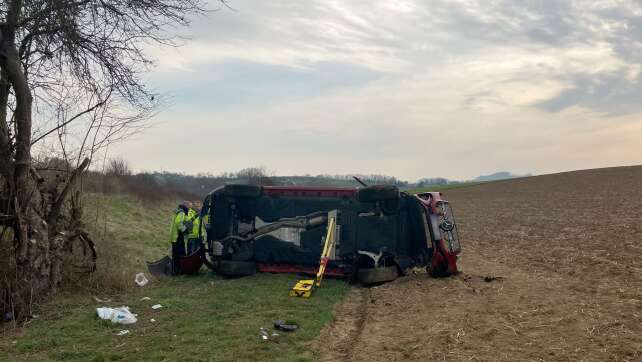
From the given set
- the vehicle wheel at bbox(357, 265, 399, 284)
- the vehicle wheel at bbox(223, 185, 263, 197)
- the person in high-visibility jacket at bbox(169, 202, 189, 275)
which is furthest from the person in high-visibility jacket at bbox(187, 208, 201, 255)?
the vehicle wheel at bbox(357, 265, 399, 284)

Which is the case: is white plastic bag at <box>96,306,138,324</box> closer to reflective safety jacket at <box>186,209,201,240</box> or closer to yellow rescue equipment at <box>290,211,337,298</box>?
yellow rescue equipment at <box>290,211,337,298</box>

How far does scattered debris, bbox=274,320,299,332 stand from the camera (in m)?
6.81

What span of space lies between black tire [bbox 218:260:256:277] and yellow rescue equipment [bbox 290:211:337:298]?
4.93ft

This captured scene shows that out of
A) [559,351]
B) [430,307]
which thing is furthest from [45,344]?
[559,351]

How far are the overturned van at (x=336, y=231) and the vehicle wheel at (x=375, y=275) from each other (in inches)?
0.7

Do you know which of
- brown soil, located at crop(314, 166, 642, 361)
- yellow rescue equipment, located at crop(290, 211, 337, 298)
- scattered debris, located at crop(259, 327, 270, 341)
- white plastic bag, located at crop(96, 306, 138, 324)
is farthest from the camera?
yellow rescue equipment, located at crop(290, 211, 337, 298)

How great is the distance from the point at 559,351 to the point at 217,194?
800 centimetres

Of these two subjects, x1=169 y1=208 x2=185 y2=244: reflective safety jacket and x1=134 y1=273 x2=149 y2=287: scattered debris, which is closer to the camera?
x1=134 y1=273 x2=149 y2=287: scattered debris

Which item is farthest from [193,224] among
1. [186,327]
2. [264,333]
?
[264,333]

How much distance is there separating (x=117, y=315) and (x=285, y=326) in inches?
93.7

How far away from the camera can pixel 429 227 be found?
10.4 metres

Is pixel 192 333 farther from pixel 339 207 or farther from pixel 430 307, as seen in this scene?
pixel 339 207

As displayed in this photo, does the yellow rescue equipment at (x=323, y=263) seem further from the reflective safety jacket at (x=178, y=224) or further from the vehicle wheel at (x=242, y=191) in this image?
the reflective safety jacket at (x=178, y=224)

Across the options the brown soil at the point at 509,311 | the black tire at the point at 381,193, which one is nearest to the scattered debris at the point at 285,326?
the brown soil at the point at 509,311
